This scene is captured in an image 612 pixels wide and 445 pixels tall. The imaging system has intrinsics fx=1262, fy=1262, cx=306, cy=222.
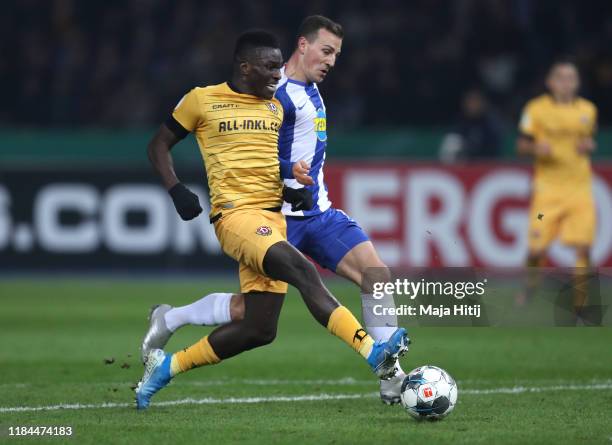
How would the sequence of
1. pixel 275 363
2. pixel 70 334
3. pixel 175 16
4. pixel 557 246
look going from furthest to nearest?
pixel 175 16 → pixel 557 246 → pixel 70 334 → pixel 275 363

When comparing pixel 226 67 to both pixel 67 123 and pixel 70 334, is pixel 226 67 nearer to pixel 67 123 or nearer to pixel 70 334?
pixel 67 123

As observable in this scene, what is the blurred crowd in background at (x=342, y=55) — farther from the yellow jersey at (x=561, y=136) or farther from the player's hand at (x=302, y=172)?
the player's hand at (x=302, y=172)

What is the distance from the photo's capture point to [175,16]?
61.0 feet

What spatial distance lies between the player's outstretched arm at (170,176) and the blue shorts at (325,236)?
85 cm

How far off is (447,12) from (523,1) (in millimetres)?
1095

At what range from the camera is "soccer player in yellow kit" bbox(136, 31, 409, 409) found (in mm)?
6672

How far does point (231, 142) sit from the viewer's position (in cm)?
676

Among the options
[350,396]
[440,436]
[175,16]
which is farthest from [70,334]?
[175,16]

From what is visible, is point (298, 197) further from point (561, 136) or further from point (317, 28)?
point (561, 136)

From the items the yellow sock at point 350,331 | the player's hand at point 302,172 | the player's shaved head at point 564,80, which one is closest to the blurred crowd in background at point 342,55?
the player's shaved head at point 564,80

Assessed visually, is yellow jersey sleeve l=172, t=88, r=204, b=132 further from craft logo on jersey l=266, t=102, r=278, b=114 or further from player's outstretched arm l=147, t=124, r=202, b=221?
craft logo on jersey l=266, t=102, r=278, b=114

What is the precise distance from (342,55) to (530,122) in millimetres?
6216

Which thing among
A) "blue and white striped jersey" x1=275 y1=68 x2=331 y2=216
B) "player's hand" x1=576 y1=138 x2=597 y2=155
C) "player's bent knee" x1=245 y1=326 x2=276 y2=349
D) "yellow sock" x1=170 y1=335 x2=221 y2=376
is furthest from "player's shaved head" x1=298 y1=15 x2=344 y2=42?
"player's hand" x1=576 y1=138 x2=597 y2=155

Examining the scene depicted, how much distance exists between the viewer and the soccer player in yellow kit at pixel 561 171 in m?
11.6
